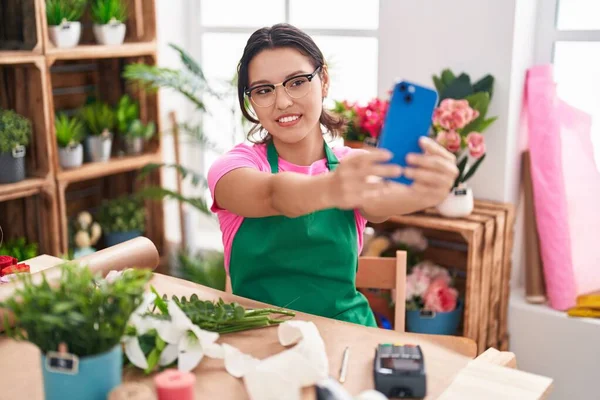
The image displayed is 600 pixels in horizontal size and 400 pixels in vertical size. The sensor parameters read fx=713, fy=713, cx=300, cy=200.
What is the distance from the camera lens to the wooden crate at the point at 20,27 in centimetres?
284

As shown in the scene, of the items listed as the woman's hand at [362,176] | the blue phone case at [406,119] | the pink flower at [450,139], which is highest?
the blue phone case at [406,119]

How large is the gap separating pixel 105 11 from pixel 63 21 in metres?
0.25

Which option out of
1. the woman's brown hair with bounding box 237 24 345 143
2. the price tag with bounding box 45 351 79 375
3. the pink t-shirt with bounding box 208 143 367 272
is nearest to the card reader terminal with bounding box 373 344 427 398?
the price tag with bounding box 45 351 79 375

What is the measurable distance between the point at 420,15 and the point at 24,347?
210 centimetres

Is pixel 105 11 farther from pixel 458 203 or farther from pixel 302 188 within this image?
pixel 302 188

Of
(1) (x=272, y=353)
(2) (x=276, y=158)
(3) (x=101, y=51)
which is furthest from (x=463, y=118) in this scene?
(3) (x=101, y=51)

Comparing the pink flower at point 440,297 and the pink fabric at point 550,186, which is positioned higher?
the pink fabric at point 550,186

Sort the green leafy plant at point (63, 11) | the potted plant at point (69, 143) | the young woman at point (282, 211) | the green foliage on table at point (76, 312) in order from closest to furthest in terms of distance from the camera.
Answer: the green foliage on table at point (76, 312) < the young woman at point (282, 211) < the green leafy plant at point (63, 11) < the potted plant at point (69, 143)

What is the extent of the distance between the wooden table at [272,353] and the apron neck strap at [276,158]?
43 centimetres

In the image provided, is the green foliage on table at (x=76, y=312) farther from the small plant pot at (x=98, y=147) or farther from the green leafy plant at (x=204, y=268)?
the small plant pot at (x=98, y=147)

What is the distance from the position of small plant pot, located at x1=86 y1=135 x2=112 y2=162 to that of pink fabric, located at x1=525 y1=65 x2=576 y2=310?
1.85 m

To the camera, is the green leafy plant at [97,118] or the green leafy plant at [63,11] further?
the green leafy plant at [97,118]

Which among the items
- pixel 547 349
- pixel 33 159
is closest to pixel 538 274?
pixel 547 349

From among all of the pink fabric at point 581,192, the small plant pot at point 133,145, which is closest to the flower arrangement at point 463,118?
the pink fabric at point 581,192
